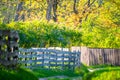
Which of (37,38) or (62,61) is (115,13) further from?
(37,38)

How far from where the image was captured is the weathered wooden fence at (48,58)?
80.8ft

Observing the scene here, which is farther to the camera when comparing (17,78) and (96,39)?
(96,39)

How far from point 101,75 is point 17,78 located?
368 cm

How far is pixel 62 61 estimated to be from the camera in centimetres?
2691

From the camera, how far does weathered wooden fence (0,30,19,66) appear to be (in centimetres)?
1400

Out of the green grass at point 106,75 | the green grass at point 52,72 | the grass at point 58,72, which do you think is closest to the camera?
the green grass at point 106,75

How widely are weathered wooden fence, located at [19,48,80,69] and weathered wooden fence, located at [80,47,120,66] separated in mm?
5809

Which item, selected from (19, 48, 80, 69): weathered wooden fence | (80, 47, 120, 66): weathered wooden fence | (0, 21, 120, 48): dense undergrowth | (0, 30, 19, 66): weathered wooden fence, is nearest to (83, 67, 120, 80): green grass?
(0, 30, 19, 66): weathered wooden fence

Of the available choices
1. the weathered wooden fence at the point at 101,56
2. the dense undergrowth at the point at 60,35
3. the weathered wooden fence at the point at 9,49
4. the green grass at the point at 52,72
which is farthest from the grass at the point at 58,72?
the weathered wooden fence at the point at 9,49

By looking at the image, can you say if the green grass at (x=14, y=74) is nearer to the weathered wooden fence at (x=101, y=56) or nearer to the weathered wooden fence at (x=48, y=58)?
the weathered wooden fence at (x=48, y=58)

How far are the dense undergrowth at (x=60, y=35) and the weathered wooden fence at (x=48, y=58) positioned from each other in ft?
16.1

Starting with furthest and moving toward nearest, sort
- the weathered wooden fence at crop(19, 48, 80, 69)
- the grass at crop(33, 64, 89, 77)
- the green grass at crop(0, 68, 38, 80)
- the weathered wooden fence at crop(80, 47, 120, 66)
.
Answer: the weathered wooden fence at crop(80, 47, 120, 66)
the weathered wooden fence at crop(19, 48, 80, 69)
the grass at crop(33, 64, 89, 77)
the green grass at crop(0, 68, 38, 80)

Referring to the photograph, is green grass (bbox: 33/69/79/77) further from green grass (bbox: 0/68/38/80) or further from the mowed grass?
green grass (bbox: 0/68/38/80)

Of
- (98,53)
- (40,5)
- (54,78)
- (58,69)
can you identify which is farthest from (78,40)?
(40,5)
